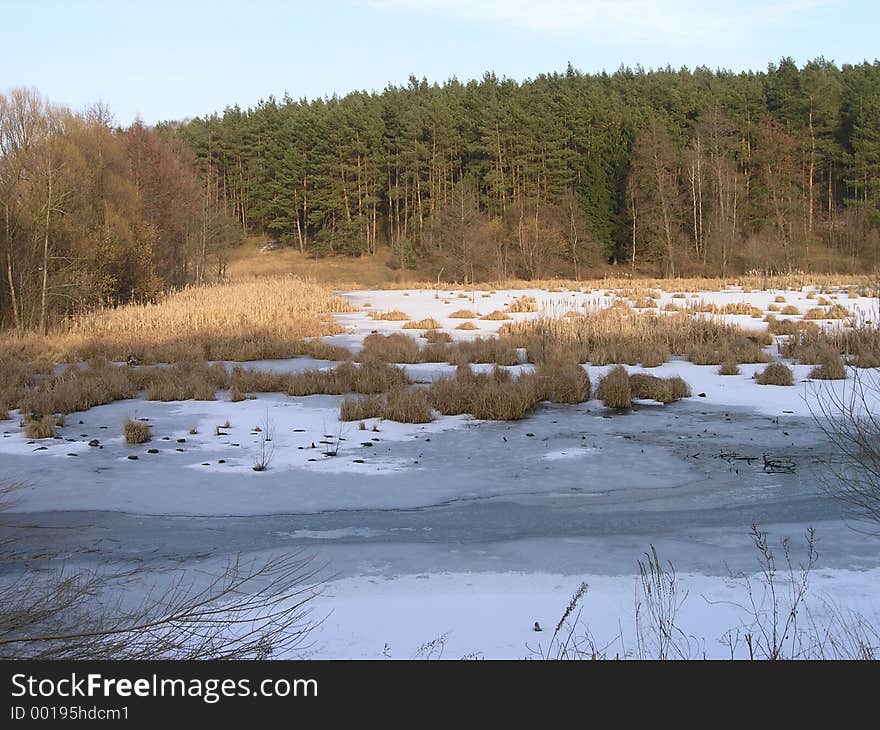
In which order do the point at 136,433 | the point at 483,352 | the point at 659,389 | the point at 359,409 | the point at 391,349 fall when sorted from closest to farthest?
1. the point at 136,433
2. the point at 359,409
3. the point at 659,389
4. the point at 483,352
5. the point at 391,349

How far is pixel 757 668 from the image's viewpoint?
132 inches

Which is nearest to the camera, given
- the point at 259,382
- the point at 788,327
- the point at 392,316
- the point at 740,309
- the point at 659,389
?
the point at 659,389

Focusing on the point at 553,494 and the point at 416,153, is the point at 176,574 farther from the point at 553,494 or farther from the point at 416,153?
the point at 416,153

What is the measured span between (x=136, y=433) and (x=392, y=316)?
53.2 feet

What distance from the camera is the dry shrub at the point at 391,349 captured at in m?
17.4

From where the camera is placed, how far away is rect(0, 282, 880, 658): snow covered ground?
16.6 feet

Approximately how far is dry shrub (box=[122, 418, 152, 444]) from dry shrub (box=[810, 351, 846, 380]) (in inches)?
425

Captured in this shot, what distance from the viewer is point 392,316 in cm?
2614

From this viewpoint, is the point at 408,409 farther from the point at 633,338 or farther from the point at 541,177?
the point at 541,177

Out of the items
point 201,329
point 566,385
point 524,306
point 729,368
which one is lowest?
point 729,368

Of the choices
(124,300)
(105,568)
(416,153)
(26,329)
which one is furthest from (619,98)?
(105,568)

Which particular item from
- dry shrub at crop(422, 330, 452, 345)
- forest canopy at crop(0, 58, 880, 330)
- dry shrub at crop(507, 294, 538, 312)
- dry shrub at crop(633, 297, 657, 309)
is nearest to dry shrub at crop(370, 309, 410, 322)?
dry shrub at crop(507, 294, 538, 312)

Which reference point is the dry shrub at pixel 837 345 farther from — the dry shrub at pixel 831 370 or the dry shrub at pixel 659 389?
the dry shrub at pixel 659 389

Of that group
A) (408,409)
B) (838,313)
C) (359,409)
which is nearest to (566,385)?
(408,409)
